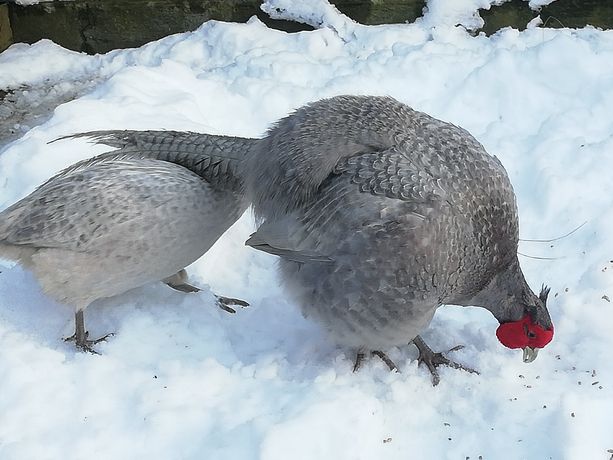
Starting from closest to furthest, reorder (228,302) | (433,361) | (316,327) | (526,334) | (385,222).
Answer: (385,222) → (526,334) → (433,361) → (316,327) → (228,302)

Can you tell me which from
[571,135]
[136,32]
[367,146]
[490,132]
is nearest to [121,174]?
[367,146]

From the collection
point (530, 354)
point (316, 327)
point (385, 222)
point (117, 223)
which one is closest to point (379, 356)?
point (316, 327)

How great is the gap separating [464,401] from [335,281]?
2.17ft

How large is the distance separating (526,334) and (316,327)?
2.86 feet

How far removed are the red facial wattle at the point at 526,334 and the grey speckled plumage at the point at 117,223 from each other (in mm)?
1225

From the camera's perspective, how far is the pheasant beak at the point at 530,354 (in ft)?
8.98

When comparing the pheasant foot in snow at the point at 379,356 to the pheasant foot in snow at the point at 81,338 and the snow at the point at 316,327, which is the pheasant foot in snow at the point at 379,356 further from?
the pheasant foot in snow at the point at 81,338

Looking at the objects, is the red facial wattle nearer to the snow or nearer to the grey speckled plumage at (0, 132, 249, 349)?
the snow

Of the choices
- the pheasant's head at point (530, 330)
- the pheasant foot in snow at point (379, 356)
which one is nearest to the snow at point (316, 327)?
the pheasant foot in snow at point (379, 356)

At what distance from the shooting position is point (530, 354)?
9.01 ft

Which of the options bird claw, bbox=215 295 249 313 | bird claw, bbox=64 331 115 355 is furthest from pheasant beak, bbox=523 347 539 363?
bird claw, bbox=64 331 115 355

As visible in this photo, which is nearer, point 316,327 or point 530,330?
point 530,330

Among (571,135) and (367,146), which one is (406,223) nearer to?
(367,146)

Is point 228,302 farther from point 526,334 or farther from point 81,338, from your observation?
point 526,334
